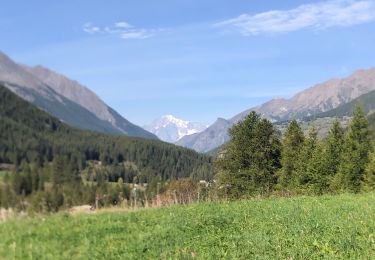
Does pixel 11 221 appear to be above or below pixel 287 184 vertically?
above

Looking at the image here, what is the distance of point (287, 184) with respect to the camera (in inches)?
2410

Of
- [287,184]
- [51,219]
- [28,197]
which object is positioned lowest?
[287,184]

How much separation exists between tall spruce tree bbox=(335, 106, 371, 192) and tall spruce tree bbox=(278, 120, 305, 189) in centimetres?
643

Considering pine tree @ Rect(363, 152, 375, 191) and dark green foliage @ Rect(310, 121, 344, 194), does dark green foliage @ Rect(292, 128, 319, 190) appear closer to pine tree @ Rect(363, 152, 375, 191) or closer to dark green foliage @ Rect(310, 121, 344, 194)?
dark green foliage @ Rect(310, 121, 344, 194)

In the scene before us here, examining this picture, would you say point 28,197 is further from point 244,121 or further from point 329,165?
point 244,121

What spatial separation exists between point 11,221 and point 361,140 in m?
54.6

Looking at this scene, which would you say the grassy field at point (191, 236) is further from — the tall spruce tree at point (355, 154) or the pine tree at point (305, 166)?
the pine tree at point (305, 166)

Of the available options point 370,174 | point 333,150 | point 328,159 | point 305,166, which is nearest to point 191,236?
point 370,174

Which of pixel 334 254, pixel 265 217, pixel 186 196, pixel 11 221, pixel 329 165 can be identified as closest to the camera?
pixel 334 254

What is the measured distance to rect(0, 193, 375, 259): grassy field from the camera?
412 inches

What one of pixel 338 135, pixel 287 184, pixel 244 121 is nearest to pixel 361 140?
pixel 338 135

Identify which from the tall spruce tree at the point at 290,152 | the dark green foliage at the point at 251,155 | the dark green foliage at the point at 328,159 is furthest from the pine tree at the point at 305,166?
the dark green foliage at the point at 251,155

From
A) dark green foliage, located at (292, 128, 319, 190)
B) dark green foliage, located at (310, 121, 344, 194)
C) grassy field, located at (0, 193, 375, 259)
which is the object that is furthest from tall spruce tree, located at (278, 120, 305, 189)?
grassy field, located at (0, 193, 375, 259)

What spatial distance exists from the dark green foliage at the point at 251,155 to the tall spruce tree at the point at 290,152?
2058 mm
